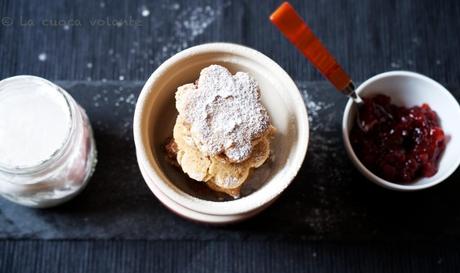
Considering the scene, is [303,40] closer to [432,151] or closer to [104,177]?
[432,151]

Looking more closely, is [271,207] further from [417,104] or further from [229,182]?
[417,104]

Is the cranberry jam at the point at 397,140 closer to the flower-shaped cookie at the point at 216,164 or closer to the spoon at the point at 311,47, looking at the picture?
the spoon at the point at 311,47

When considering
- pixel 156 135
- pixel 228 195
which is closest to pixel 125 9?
pixel 156 135

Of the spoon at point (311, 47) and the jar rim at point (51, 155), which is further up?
the spoon at point (311, 47)

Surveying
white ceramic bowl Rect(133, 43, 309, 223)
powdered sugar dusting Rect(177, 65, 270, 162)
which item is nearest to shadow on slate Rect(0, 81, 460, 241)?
white ceramic bowl Rect(133, 43, 309, 223)

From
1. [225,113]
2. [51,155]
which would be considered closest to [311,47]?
[225,113]

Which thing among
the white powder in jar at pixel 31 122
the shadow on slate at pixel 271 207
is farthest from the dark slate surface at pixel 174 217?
the white powder in jar at pixel 31 122
